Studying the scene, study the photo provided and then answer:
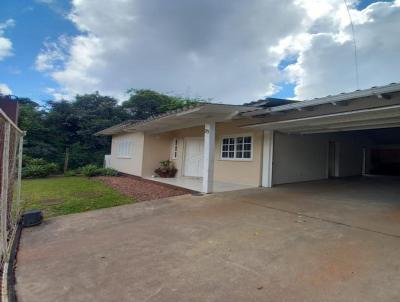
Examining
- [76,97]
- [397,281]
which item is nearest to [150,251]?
[397,281]

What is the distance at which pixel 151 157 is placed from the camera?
12.5m

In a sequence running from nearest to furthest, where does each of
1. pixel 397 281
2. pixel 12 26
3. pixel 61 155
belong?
1. pixel 397 281
2. pixel 12 26
3. pixel 61 155

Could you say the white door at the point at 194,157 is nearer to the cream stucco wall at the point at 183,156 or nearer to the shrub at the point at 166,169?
the cream stucco wall at the point at 183,156

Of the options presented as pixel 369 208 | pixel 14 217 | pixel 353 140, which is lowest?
pixel 14 217

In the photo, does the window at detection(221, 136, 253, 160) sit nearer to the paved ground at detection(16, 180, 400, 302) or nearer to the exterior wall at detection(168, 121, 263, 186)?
the exterior wall at detection(168, 121, 263, 186)

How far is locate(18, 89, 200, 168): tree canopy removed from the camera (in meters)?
17.6

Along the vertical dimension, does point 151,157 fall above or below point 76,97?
below

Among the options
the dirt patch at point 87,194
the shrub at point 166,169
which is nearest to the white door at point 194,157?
the shrub at point 166,169

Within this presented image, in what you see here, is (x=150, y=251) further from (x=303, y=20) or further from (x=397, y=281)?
(x=303, y=20)

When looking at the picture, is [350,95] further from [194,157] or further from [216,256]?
[194,157]

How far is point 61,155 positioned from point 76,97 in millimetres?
6584

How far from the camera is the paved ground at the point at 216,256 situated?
243cm

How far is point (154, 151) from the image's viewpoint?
12.6 m

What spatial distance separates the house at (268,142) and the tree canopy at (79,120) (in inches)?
178
